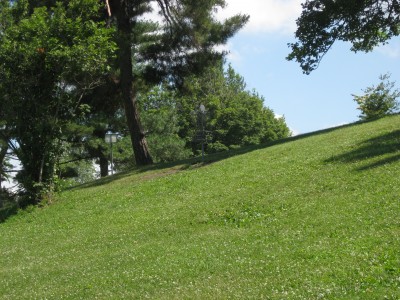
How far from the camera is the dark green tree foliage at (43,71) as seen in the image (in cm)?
1677

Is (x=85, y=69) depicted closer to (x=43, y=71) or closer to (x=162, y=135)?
(x=43, y=71)

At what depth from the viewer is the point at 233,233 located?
1046 centimetres

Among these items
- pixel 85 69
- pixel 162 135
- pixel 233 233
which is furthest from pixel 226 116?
pixel 233 233

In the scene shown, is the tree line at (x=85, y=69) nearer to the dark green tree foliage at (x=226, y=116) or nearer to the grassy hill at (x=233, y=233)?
the grassy hill at (x=233, y=233)

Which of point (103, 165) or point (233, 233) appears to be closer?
point (233, 233)

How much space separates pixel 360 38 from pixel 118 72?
36.7 feet

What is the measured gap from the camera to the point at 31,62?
16922 millimetres

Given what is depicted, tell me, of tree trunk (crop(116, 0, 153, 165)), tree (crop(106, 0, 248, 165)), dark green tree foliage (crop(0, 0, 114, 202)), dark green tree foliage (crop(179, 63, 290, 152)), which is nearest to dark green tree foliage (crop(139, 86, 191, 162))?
dark green tree foliage (crop(179, 63, 290, 152))

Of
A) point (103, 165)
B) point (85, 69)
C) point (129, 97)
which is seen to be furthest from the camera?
point (103, 165)

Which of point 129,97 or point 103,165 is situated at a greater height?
point 129,97

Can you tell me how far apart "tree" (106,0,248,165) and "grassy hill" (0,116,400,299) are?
18.2ft

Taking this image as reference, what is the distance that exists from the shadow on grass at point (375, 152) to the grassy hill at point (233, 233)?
0.19ft

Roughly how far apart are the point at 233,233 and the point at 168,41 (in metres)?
15.8

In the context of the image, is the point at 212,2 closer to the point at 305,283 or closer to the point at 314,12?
the point at 314,12
